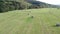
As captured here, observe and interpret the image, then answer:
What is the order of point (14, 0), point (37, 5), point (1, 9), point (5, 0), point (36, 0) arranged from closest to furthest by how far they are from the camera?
point (1, 9)
point (5, 0)
point (14, 0)
point (37, 5)
point (36, 0)

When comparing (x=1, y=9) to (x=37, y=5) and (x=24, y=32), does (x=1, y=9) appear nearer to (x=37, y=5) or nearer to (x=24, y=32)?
(x=37, y=5)

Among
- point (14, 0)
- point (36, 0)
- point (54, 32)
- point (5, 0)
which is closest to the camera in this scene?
point (54, 32)

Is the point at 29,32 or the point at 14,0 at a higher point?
the point at 29,32

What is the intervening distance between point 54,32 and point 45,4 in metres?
61.1

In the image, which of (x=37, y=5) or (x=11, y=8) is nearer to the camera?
(x=11, y=8)

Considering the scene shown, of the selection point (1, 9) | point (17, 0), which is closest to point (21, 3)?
point (17, 0)

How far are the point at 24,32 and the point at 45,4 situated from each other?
61142mm

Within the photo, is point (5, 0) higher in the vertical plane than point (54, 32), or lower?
lower

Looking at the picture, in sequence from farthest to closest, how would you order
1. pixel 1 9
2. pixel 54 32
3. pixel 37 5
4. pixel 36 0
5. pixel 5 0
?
pixel 36 0, pixel 37 5, pixel 5 0, pixel 1 9, pixel 54 32

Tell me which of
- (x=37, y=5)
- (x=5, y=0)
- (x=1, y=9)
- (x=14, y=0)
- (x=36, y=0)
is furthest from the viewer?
(x=36, y=0)

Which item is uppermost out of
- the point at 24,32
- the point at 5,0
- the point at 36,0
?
the point at 24,32

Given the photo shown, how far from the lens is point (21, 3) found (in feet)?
203

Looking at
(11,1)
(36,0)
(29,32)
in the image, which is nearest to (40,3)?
(36,0)

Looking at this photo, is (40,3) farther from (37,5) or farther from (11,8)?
(11,8)
